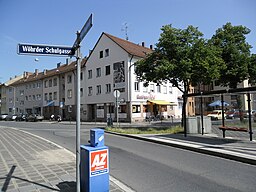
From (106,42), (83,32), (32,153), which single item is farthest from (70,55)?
(106,42)

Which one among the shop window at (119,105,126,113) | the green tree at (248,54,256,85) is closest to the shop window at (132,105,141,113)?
the shop window at (119,105,126,113)

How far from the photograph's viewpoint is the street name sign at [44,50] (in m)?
4.05

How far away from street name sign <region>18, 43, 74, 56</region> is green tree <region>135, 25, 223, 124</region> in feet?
42.7

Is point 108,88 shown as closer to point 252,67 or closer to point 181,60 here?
point 252,67

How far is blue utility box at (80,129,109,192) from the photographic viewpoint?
14.3 feet

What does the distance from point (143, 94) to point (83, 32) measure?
32583 millimetres

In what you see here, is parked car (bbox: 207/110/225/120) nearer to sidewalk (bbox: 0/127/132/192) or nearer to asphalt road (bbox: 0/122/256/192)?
asphalt road (bbox: 0/122/256/192)

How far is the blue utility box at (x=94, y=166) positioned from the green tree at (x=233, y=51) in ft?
70.2

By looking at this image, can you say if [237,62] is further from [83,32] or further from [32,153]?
[83,32]

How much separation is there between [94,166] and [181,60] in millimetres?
14140

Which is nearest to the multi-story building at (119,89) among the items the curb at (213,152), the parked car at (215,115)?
the parked car at (215,115)

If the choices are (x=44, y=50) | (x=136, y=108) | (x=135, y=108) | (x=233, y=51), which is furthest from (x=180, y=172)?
(x=136, y=108)

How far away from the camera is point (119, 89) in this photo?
35.9 m

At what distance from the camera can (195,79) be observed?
18.0 m
